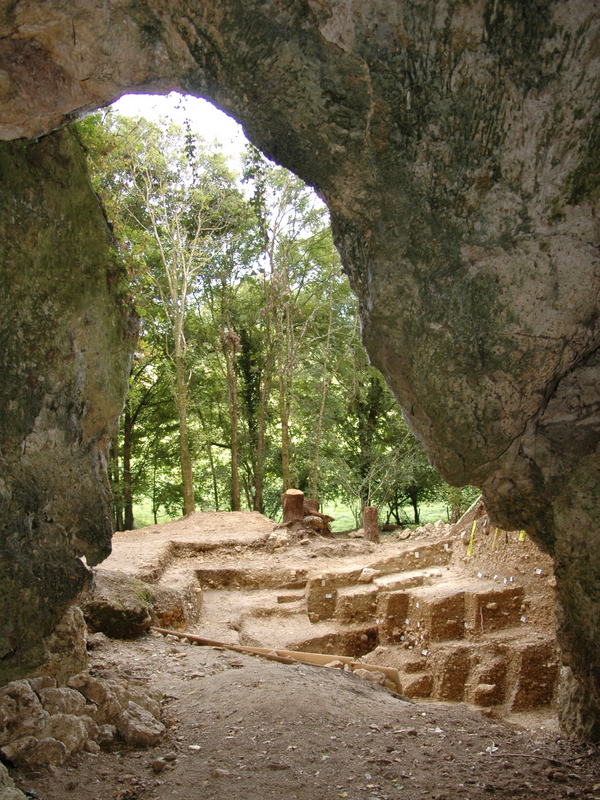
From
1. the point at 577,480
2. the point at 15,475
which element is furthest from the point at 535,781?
the point at 15,475

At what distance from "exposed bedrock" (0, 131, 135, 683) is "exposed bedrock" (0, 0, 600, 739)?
552mm

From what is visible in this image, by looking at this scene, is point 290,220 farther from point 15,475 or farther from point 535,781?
point 535,781

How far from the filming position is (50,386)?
3912 millimetres

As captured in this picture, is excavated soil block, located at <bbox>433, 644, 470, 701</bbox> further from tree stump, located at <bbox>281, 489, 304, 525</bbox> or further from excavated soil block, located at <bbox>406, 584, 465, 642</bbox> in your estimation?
tree stump, located at <bbox>281, 489, 304, 525</bbox>

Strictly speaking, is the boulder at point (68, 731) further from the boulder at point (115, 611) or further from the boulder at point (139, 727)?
the boulder at point (115, 611)

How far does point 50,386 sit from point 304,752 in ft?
9.61

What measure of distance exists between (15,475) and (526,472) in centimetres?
332

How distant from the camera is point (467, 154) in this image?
3305 millimetres

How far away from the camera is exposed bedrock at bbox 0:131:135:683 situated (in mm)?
3613

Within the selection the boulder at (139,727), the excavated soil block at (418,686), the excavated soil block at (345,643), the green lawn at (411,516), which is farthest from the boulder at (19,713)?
the green lawn at (411,516)

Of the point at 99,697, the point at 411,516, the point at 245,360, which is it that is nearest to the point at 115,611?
the point at 99,697

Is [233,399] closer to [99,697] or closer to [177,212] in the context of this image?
[177,212]

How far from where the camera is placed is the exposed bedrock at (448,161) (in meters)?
3.16

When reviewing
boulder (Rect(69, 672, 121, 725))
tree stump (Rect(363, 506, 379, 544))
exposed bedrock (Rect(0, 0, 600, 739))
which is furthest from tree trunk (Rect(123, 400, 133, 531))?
exposed bedrock (Rect(0, 0, 600, 739))
